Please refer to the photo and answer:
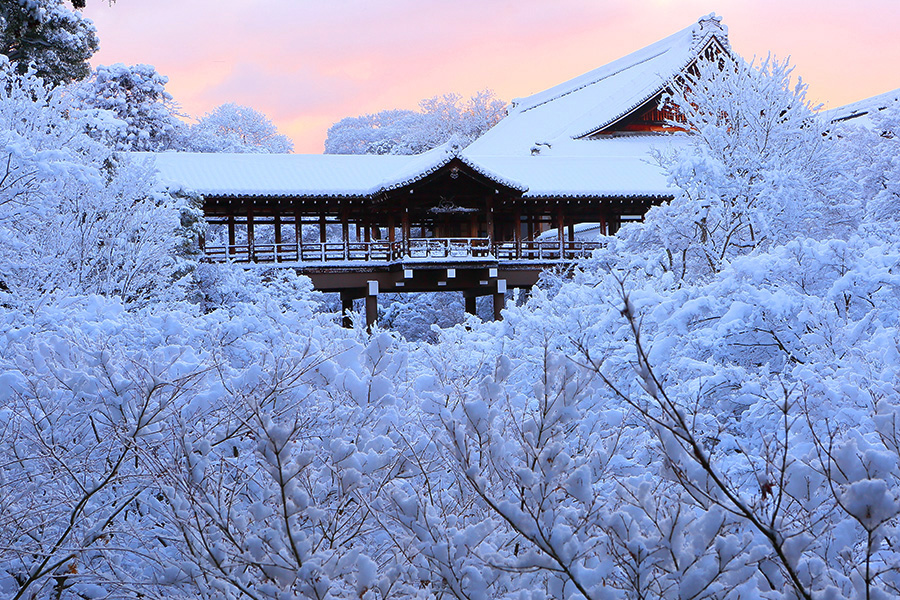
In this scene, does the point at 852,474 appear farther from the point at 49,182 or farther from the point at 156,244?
the point at 156,244

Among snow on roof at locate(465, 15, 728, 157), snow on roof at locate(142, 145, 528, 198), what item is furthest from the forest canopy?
snow on roof at locate(465, 15, 728, 157)

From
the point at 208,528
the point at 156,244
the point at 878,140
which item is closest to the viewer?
the point at 208,528

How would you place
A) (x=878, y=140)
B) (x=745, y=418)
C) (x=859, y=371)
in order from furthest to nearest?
(x=878, y=140), (x=745, y=418), (x=859, y=371)

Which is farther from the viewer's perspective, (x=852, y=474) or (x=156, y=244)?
(x=156, y=244)

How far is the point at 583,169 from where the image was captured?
74.4 ft

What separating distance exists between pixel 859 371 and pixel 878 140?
1382 centimetres

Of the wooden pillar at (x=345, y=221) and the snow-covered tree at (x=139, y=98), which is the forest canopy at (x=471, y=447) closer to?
the wooden pillar at (x=345, y=221)

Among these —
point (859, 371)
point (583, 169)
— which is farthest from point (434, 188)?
point (859, 371)

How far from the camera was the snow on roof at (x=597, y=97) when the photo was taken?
27.0 meters

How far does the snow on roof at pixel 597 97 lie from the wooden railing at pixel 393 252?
17.6 feet

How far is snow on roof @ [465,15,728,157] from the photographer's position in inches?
1062

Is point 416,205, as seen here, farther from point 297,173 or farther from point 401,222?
point 297,173

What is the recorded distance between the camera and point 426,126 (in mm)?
50719

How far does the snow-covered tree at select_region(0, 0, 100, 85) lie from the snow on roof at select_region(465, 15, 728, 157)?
11719 millimetres
